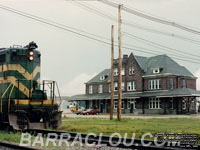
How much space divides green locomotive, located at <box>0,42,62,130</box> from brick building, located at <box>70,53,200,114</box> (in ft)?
110

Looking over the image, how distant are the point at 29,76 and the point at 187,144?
9.06m

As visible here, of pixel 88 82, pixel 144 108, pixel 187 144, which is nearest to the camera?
pixel 187 144

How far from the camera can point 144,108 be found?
53344 mm

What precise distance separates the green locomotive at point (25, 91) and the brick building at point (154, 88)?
110 feet

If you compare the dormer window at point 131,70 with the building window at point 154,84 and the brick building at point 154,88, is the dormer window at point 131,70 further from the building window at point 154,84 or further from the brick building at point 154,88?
the building window at point 154,84

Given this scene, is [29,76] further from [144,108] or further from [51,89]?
[144,108]

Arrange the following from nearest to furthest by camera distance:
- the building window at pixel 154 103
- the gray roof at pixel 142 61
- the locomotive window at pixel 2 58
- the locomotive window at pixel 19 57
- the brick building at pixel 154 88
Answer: the locomotive window at pixel 19 57 < the locomotive window at pixel 2 58 < the brick building at pixel 154 88 < the building window at pixel 154 103 < the gray roof at pixel 142 61

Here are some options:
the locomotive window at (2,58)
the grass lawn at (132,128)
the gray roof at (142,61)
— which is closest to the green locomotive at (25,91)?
the locomotive window at (2,58)

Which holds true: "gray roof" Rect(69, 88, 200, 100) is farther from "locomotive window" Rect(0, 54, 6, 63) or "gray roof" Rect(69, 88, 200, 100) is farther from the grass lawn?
"locomotive window" Rect(0, 54, 6, 63)

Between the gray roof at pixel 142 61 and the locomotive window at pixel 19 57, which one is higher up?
the gray roof at pixel 142 61

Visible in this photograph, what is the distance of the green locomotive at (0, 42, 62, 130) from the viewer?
574 inches

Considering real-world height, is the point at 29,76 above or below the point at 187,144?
above

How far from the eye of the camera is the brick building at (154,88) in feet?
163

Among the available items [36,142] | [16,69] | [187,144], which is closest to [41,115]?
[16,69]
